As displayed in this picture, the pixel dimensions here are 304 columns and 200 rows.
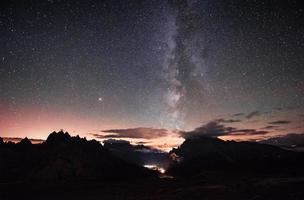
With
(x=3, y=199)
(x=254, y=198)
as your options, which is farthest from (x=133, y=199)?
(x=3, y=199)

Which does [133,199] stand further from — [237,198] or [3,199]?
[3,199]

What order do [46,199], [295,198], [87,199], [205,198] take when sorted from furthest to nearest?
[46,199], [87,199], [205,198], [295,198]

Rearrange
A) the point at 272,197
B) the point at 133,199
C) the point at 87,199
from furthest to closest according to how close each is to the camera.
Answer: the point at 87,199
the point at 133,199
the point at 272,197

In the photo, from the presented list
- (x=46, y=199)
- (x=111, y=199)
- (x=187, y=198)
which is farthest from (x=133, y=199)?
(x=46, y=199)

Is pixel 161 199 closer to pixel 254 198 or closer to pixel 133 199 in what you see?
pixel 133 199

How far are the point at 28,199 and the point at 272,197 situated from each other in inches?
2851

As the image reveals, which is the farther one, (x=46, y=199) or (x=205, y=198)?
(x=46, y=199)

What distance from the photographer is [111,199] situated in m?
68.9

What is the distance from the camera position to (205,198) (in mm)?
60406

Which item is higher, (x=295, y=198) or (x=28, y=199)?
(x=295, y=198)

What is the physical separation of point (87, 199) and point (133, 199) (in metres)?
15.0

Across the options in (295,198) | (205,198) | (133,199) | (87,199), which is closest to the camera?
(295,198)

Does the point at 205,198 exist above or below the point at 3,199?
above

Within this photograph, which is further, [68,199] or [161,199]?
[68,199]
